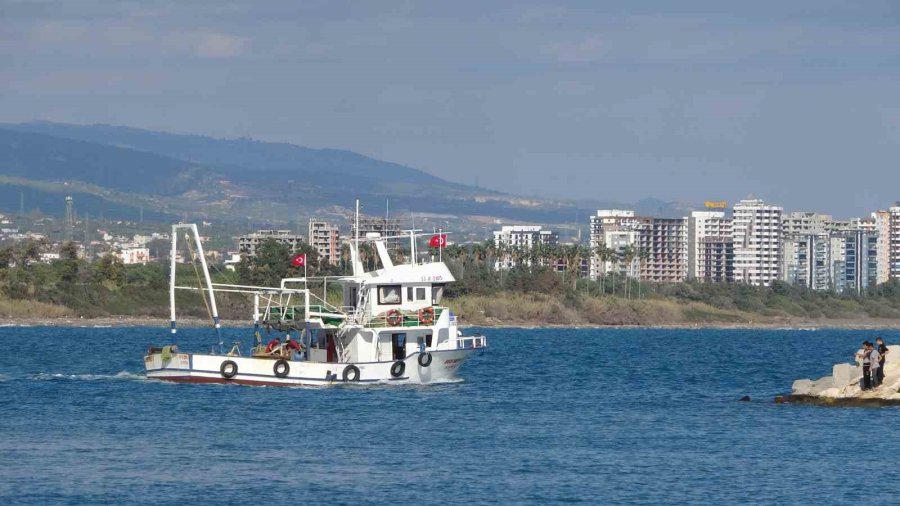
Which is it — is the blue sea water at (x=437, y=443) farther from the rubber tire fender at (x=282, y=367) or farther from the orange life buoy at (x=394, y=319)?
the orange life buoy at (x=394, y=319)

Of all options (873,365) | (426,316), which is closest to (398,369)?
(426,316)

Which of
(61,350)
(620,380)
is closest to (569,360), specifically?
(620,380)

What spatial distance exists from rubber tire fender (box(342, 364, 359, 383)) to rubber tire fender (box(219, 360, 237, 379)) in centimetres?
390

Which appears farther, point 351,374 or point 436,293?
point 436,293

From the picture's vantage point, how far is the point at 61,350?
9281 centimetres

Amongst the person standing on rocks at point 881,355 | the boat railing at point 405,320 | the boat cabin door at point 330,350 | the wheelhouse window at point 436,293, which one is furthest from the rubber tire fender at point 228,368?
the person standing on rocks at point 881,355

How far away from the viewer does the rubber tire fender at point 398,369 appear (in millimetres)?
59750

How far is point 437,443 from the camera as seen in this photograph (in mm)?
44969

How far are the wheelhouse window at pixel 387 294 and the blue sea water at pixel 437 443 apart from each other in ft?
11.0

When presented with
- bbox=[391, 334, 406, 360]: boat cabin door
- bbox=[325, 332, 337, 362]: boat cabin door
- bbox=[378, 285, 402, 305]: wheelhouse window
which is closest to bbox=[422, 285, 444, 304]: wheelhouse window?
bbox=[378, 285, 402, 305]: wheelhouse window

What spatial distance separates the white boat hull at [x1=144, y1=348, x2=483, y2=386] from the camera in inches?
2309

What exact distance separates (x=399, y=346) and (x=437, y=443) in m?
15.9

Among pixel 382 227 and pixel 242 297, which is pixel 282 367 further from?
pixel 242 297

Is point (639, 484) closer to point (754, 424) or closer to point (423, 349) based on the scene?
point (754, 424)
